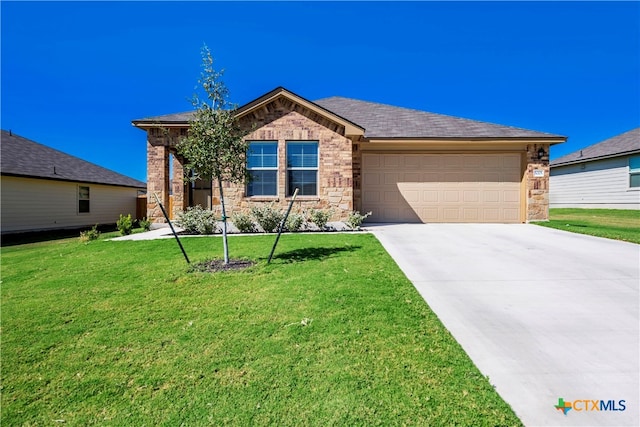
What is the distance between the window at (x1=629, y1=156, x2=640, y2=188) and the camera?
48.6ft

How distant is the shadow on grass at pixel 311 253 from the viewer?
5962 millimetres

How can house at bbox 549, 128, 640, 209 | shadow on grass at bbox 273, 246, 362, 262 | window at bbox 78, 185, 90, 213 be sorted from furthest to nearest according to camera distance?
window at bbox 78, 185, 90, 213 → house at bbox 549, 128, 640, 209 → shadow on grass at bbox 273, 246, 362, 262

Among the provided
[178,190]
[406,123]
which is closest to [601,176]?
[406,123]

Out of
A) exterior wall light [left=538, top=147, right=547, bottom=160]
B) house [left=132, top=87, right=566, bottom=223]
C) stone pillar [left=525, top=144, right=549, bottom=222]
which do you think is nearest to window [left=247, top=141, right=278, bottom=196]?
house [left=132, top=87, right=566, bottom=223]

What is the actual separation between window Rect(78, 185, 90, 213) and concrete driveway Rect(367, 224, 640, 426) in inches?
713

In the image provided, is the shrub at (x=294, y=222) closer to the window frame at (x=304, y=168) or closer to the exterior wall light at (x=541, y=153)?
the window frame at (x=304, y=168)

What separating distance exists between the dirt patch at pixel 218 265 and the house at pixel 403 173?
15.3ft

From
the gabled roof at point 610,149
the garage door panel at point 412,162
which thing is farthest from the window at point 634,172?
the garage door panel at point 412,162

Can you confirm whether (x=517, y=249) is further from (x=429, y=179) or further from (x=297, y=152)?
(x=297, y=152)

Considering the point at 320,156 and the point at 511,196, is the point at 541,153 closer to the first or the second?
the point at 511,196

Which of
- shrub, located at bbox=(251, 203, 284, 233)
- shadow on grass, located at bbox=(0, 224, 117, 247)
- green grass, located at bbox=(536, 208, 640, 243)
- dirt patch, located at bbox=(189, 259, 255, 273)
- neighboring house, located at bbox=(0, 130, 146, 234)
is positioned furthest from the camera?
neighboring house, located at bbox=(0, 130, 146, 234)

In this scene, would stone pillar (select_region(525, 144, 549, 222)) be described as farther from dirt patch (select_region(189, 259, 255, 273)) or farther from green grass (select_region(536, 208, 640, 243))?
dirt patch (select_region(189, 259, 255, 273))

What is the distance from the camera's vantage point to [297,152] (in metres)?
10.3

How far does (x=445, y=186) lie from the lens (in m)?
11.4
